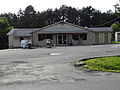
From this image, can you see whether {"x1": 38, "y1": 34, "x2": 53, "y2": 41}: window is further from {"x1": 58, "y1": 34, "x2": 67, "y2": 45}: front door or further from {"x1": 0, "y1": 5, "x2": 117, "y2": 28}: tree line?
{"x1": 0, "y1": 5, "x2": 117, "y2": 28}: tree line

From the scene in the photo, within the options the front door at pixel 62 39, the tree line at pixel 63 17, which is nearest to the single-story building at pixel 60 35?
the front door at pixel 62 39

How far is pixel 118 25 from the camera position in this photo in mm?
13844

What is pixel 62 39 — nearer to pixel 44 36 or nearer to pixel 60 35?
pixel 60 35

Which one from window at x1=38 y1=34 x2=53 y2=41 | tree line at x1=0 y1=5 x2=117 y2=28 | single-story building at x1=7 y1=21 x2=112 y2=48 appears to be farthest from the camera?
tree line at x1=0 y1=5 x2=117 y2=28

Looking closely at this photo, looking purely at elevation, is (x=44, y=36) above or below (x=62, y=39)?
above

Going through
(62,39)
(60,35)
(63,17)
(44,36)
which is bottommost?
(62,39)

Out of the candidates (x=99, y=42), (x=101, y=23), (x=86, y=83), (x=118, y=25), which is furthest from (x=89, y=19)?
(x=86, y=83)

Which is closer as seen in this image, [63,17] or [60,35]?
[60,35]

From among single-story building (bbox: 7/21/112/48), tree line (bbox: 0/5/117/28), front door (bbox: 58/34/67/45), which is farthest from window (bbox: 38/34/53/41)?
tree line (bbox: 0/5/117/28)

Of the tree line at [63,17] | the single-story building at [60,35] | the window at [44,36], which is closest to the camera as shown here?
the single-story building at [60,35]

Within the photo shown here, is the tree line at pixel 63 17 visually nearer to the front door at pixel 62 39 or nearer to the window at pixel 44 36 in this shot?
the window at pixel 44 36

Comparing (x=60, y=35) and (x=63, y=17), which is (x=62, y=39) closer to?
(x=60, y=35)

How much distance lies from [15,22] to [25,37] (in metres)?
40.9

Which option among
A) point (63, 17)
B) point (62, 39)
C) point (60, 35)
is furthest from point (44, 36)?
point (63, 17)
